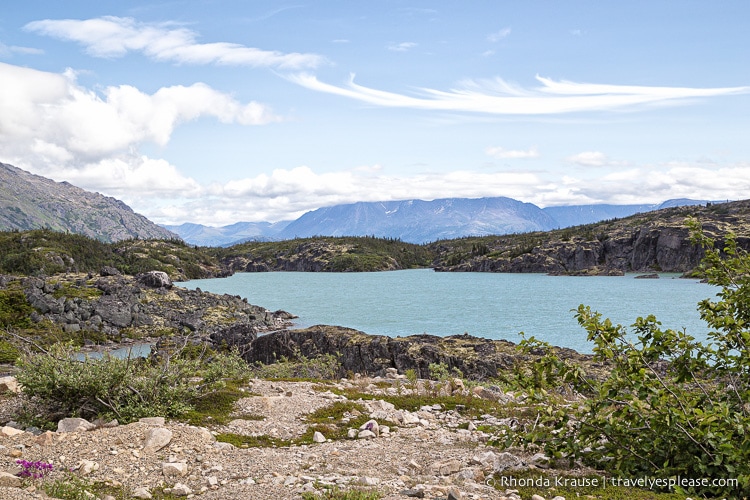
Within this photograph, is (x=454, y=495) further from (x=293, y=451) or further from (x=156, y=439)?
(x=156, y=439)

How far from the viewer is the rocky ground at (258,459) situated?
838 centimetres

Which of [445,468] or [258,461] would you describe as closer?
[445,468]

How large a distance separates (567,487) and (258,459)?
5650 mm

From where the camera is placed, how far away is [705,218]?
185 meters

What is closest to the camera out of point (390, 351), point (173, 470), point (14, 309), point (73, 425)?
point (173, 470)

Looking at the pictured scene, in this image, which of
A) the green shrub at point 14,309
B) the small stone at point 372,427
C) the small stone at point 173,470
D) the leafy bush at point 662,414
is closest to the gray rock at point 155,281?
the green shrub at point 14,309

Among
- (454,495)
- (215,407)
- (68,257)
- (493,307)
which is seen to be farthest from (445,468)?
(68,257)

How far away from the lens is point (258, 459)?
10086mm

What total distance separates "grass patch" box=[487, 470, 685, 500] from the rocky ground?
26 cm

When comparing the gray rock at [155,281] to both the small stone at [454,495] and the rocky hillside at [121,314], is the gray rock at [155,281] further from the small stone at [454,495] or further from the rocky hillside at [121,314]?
the small stone at [454,495]

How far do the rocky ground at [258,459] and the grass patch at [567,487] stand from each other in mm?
264

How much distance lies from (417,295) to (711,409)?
10980 centimetres

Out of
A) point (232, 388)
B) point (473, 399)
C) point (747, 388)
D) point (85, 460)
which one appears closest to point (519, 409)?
point (473, 399)

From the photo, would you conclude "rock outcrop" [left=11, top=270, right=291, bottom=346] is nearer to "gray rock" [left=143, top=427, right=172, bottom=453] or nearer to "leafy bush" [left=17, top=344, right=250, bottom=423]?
"leafy bush" [left=17, top=344, right=250, bottom=423]
